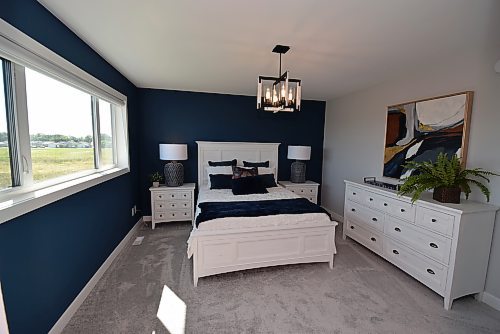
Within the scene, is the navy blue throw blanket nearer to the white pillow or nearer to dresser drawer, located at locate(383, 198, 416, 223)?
dresser drawer, located at locate(383, 198, 416, 223)

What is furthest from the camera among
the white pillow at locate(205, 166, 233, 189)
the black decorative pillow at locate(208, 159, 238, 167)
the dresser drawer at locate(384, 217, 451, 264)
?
the black decorative pillow at locate(208, 159, 238, 167)

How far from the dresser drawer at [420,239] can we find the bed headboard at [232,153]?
2.34 meters

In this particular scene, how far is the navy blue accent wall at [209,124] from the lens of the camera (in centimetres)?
421

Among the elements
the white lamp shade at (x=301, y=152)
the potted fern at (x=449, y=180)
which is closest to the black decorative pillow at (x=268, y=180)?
the white lamp shade at (x=301, y=152)

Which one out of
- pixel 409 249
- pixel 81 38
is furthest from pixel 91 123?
pixel 409 249

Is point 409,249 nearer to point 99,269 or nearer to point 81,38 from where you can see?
point 99,269

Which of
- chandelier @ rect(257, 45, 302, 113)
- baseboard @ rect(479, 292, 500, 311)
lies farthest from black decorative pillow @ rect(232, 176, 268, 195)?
baseboard @ rect(479, 292, 500, 311)

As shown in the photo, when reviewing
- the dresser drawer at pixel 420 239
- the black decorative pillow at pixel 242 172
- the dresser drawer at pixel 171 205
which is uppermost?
the black decorative pillow at pixel 242 172

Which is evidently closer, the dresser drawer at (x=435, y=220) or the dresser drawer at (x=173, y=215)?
the dresser drawer at (x=435, y=220)

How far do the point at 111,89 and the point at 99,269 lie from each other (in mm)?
2110

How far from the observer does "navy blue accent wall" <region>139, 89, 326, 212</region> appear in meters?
4.21

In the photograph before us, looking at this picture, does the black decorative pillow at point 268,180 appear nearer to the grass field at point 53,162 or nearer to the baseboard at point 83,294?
the baseboard at point 83,294

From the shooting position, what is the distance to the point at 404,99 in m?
3.12

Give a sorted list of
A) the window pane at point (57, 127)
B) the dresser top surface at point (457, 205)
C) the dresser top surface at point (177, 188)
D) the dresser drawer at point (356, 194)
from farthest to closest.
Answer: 1. the dresser top surface at point (177, 188)
2. the dresser drawer at point (356, 194)
3. the dresser top surface at point (457, 205)
4. the window pane at point (57, 127)
